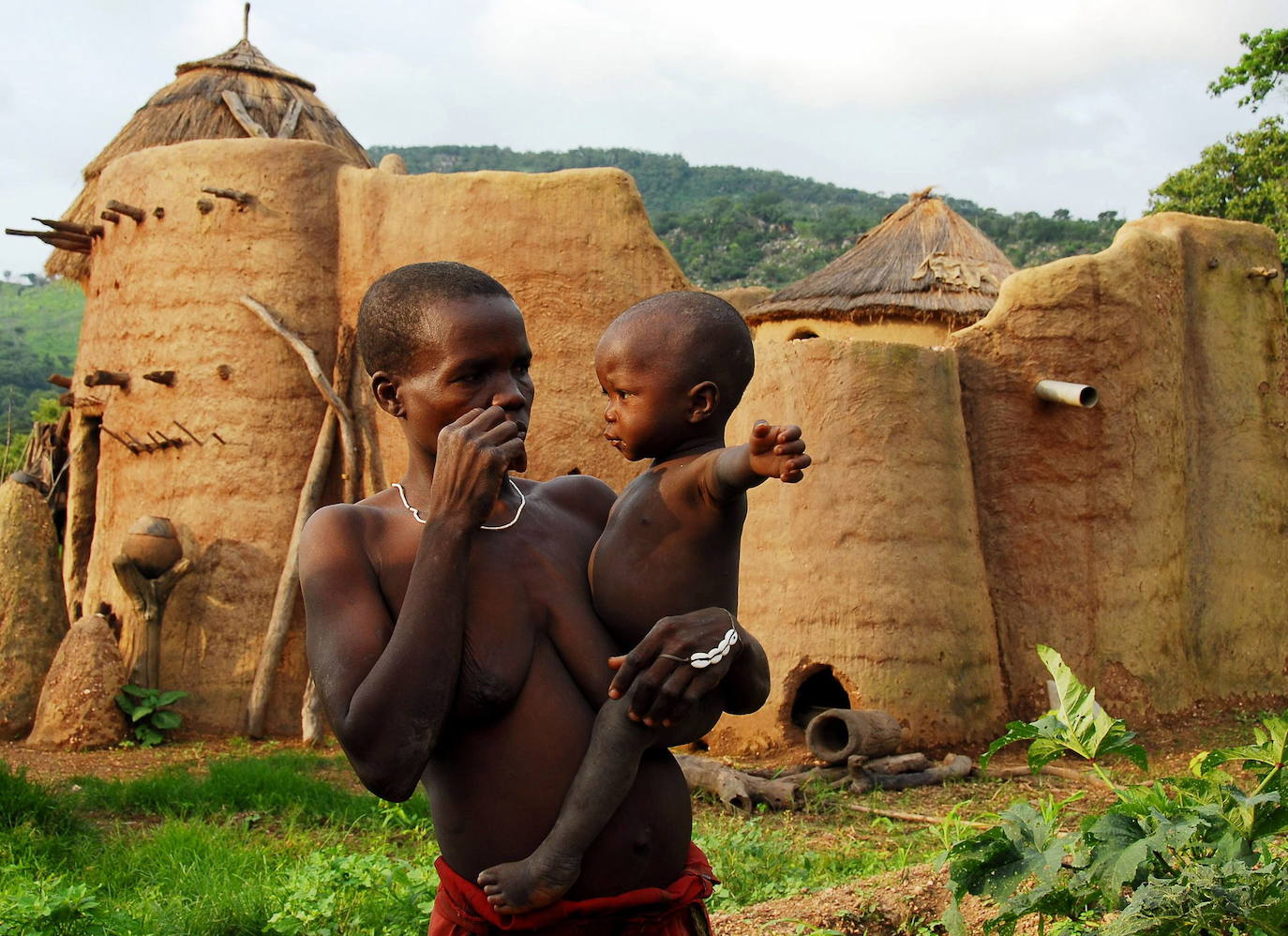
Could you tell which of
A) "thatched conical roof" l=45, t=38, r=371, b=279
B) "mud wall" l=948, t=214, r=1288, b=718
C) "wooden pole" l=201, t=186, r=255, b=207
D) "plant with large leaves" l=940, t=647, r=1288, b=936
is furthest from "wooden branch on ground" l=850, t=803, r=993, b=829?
"thatched conical roof" l=45, t=38, r=371, b=279

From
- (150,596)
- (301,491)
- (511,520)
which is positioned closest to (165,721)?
(150,596)

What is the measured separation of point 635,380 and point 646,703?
1.76 feet

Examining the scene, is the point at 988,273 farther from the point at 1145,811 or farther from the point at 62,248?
the point at 1145,811

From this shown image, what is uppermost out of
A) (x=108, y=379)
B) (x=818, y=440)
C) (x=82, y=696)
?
(x=108, y=379)

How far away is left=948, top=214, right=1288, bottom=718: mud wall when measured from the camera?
8.76 metres

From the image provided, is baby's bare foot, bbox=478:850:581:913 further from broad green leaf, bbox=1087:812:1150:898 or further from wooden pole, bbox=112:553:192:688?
wooden pole, bbox=112:553:192:688

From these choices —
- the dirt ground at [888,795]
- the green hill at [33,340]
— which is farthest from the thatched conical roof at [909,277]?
the green hill at [33,340]

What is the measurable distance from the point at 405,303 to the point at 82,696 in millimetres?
7550

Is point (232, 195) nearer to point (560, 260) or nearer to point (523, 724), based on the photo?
point (560, 260)

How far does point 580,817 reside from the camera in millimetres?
1883

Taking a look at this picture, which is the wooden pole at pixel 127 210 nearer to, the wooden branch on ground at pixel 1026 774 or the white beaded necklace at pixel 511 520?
the wooden branch on ground at pixel 1026 774

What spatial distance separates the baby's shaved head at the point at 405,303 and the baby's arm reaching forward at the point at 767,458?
0.47 meters

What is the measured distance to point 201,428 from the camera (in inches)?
361

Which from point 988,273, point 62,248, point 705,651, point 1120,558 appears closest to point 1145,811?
point 705,651
